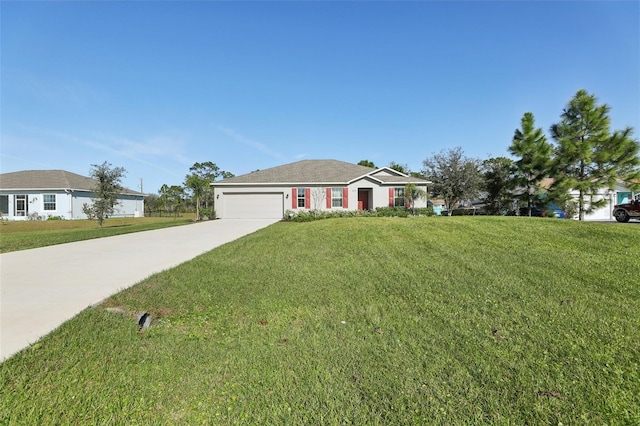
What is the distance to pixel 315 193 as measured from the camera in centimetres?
2386

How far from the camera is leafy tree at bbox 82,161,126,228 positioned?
55.8 ft

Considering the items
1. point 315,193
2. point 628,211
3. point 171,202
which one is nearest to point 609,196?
point 628,211

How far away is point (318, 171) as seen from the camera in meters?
26.3

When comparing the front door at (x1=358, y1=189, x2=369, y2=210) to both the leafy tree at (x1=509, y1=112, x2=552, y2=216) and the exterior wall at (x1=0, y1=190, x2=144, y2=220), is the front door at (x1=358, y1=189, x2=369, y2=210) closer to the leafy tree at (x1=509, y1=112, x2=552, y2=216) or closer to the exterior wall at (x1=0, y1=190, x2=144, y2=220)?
the leafy tree at (x1=509, y1=112, x2=552, y2=216)

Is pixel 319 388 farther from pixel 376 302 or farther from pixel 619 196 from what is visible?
pixel 619 196

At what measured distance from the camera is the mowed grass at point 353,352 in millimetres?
2105

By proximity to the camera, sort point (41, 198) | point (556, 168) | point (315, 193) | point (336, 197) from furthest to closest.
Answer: point (41, 198)
point (336, 197)
point (315, 193)
point (556, 168)

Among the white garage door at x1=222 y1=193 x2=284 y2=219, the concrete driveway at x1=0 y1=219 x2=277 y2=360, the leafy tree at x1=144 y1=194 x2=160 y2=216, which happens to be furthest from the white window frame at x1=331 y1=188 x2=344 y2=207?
the leafy tree at x1=144 y1=194 x2=160 y2=216

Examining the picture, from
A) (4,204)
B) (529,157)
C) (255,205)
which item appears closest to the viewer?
(529,157)

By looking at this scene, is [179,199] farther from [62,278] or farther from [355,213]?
[62,278]

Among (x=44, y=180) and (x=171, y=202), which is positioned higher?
(x=44, y=180)

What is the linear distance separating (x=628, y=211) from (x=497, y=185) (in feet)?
25.5

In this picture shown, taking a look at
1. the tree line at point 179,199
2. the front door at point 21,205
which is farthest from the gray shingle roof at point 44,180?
the tree line at point 179,199

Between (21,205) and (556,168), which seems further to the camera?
(21,205)
